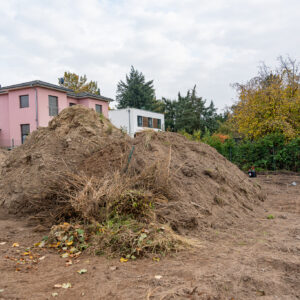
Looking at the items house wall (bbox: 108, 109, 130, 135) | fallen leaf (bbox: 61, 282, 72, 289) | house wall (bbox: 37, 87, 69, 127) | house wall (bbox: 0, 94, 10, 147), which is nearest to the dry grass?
fallen leaf (bbox: 61, 282, 72, 289)

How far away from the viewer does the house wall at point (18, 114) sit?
24453mm

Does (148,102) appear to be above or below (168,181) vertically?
above

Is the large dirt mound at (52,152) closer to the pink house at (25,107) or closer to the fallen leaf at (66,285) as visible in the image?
the fallen leaf at (66,285)

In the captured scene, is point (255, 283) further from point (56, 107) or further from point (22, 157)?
point (56, 107)

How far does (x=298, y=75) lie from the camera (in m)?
18.0

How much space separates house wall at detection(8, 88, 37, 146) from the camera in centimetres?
2445

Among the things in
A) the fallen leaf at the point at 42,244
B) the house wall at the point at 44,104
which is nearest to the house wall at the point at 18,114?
the house wall at the point at 44,104

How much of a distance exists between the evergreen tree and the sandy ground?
129 ft

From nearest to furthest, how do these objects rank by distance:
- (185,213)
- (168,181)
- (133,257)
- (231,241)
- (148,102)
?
1. (133,257)
2. (231,241)
3. (185,213)
4. (168,181)
5. (148,102)

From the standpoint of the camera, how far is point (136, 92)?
1721 inches

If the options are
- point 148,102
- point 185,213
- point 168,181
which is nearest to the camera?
point 185,213

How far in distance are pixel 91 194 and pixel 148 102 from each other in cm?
3933

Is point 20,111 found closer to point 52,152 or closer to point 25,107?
point 25,107

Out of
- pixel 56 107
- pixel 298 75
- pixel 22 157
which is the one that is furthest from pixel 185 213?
pixel 56 107
